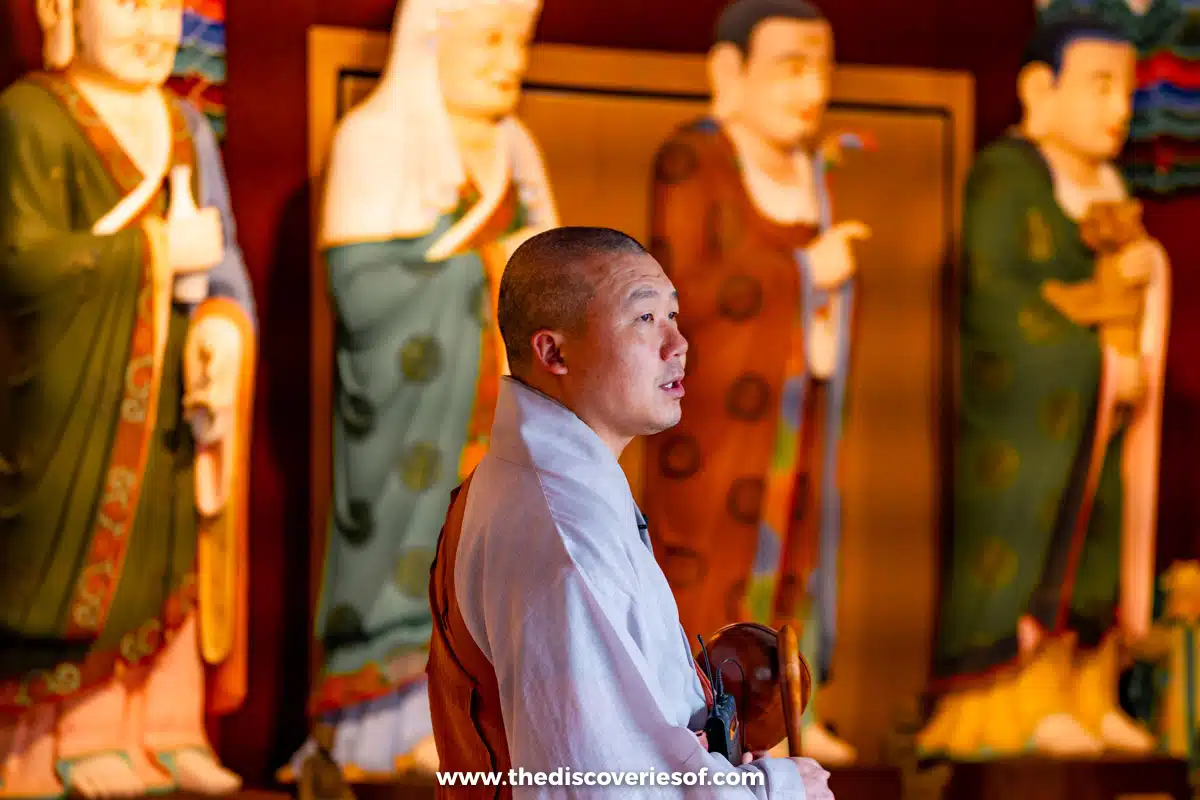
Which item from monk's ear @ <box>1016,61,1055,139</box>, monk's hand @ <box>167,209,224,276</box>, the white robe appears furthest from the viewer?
monk's ear @ <box>1016,61,1055,139</box>

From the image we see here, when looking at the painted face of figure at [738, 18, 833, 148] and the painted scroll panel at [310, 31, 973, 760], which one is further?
the painted scroll panel at [310, 31, 973, 760]

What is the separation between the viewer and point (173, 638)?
4.31 meters

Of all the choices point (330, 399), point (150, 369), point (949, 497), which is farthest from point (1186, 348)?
point (150, 369)

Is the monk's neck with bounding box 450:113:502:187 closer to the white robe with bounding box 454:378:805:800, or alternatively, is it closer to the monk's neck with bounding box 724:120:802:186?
the monk's neck with bounding box 724:120:802:186

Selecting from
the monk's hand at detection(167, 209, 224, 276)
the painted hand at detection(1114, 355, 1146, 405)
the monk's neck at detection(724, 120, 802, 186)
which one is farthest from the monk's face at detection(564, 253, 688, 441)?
the painted hand at detection(1114, 355, 1146, 405)

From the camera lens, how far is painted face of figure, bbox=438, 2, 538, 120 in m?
4.59

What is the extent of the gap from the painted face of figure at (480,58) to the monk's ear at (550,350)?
2.82 m

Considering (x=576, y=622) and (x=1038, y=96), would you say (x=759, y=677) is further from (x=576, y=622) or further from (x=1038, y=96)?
(x=1038, y=96)

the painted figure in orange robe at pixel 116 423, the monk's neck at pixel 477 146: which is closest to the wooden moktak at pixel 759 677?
the painted figure in orange robe at pixel 116 423

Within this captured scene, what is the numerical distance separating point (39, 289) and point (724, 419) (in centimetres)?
189

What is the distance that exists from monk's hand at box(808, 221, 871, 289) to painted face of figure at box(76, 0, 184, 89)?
1.88m

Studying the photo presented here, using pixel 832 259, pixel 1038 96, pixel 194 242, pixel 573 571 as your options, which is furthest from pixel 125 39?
→ pixel 573 571

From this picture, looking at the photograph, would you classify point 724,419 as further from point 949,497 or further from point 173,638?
point 173,638

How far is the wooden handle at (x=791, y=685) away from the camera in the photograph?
1870 mm
